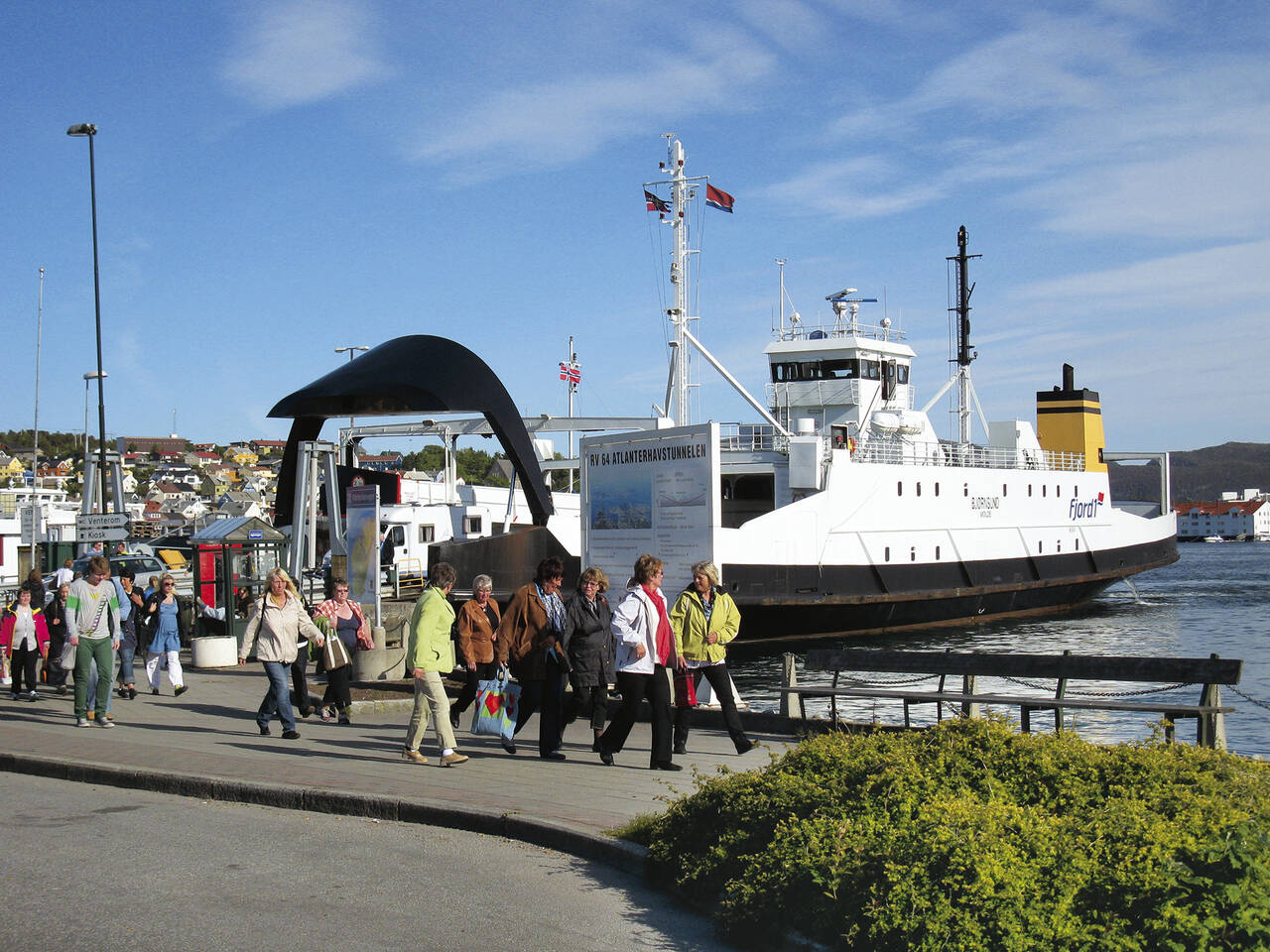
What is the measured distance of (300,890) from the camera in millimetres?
6086

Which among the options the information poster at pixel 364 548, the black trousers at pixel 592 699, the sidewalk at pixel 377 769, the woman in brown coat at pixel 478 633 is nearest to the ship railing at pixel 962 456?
the information poster at pixel 364 548

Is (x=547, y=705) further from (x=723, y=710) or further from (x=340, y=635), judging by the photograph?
(x=340, y=635)

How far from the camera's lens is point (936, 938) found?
14.4 feet

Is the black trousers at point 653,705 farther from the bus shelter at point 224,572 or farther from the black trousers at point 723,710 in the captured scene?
the bus shelter at point 224,572

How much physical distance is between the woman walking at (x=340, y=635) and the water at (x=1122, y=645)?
5327mm

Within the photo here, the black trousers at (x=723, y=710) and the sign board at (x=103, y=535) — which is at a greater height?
the sign board at (x=103, y=535)

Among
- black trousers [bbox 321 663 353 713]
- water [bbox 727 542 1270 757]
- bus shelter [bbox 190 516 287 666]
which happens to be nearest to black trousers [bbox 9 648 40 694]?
bus shelter [bbox 190 516 287 666]

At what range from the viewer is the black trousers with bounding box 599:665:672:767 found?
29.4 feet

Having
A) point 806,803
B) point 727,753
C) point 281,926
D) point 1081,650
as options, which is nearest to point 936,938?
point 806,803

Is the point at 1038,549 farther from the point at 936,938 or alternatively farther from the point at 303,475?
the point at 936,938

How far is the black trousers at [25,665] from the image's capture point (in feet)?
47.8

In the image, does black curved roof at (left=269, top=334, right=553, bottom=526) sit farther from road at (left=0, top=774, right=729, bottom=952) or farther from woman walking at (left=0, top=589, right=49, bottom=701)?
road at (left=0, top=774, right=729, bottom=952)

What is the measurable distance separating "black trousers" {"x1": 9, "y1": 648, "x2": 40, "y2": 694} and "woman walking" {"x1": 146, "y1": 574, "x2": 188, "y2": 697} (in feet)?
4.43

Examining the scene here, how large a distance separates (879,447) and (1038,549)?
21.4 ft
